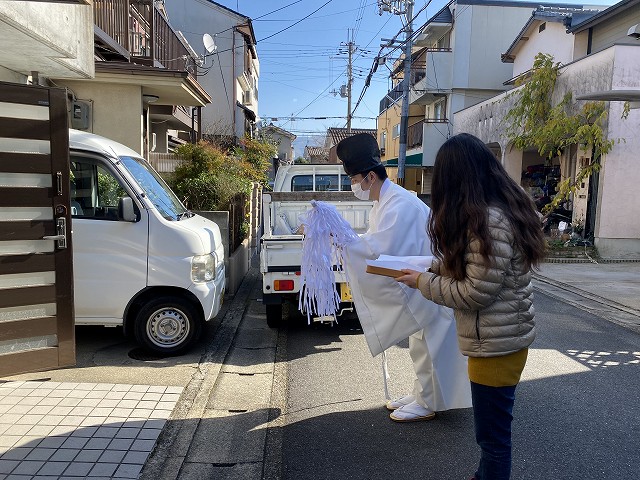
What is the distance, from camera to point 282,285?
541 centimetres

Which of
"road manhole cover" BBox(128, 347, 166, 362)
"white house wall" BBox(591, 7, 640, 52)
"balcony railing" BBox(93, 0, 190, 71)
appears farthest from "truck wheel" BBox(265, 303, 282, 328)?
"white house wall" BBox(591, 7, 640, 52)

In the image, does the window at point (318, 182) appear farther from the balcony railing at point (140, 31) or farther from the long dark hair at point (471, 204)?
the long dark hair at point (471, 204)

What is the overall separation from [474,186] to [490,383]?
92 centimetres

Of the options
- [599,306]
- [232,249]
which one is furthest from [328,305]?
[599,306]

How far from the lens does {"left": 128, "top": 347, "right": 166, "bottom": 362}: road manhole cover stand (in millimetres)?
4840

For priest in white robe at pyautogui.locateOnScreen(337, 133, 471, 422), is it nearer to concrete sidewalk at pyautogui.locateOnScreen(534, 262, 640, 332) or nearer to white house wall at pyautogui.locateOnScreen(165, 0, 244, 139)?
concrete sidewalk at pyautogui.locateOnScreen(534, 262, 640, 332)

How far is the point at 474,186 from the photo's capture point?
7.48 feet

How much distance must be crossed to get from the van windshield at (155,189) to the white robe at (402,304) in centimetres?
240

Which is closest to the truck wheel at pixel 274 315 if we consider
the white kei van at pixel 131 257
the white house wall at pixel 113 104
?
the white kei van at pixel 131 257

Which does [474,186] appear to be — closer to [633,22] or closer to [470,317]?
[470,317]

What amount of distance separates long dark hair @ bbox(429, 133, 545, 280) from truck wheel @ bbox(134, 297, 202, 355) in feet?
10.5

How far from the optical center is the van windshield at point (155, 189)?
4.90 metres

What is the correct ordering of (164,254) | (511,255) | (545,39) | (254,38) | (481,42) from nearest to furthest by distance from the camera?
(511,255) < (164,254) < (545,39) < (481,42) < (254,38)

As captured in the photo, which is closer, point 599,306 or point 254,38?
point 599,306
